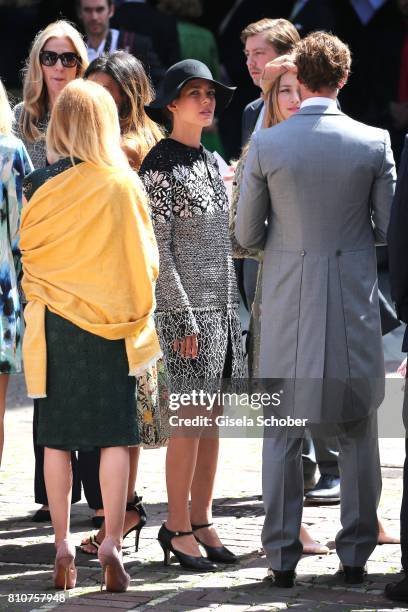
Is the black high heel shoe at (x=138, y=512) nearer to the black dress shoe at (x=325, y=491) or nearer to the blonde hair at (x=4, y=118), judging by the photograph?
the black dress shoe at (x=325, y=491)

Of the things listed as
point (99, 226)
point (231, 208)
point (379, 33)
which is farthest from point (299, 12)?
point (99, 226)

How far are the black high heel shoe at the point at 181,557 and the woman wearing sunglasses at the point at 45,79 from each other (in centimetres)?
88

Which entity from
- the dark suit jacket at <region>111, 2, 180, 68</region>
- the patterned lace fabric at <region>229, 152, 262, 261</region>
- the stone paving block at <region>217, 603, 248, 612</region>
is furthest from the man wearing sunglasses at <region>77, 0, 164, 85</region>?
the stone paving block at <region>217, 603, 248, 612</region>

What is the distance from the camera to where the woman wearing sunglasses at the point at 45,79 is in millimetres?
6160

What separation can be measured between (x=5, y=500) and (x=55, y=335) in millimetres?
1681

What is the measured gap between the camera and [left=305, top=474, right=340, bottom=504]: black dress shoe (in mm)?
6219

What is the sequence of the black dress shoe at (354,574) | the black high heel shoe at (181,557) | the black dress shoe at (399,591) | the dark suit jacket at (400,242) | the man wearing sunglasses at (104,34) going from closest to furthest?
the dark suit jacket at (400,242) → the black dress shoe at (399,591) → the black dress shoe at (354,574) → the black high heel shoe at (181,557) → the man wearing sunglasses at (104,34)

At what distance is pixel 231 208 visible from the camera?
5641mm

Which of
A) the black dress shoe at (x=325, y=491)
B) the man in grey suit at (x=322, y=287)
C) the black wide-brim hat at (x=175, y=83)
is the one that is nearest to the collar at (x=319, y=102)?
the man in grey suit at (x=322, y=287)

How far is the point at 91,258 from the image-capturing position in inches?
193

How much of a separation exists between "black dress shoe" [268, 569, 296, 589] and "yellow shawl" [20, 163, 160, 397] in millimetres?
891

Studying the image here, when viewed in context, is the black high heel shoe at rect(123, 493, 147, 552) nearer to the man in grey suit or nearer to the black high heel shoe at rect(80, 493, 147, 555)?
the black high heel shoe at rect(80, 493, 147, 555)

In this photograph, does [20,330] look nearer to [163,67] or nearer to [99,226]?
[99,226]

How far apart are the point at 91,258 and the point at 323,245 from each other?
0.83 meters
